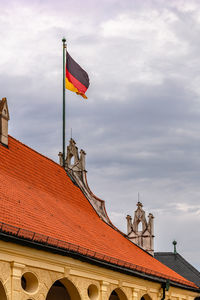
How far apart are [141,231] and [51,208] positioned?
12.8 m

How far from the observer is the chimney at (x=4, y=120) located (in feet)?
79.0

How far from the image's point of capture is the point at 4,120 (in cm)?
2420

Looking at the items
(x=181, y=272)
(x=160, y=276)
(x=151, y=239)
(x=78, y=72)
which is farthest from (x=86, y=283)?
(x=181, y=272)

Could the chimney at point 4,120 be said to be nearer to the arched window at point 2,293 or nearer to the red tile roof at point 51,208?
the red tile roof at point 51,208

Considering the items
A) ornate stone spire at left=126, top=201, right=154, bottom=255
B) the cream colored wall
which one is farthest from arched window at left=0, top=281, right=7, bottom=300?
ornate stone spire at left=126, top=201, right=154, bottom=255

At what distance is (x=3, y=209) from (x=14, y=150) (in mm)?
7750

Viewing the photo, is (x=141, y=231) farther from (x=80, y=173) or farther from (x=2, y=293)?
(x=2, y=293)

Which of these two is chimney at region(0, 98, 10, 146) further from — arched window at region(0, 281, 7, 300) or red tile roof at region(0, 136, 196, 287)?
arched window at region(0, 281, 7, 300)

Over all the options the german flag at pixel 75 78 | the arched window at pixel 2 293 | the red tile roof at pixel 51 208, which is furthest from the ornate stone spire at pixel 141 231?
the arched window at pixel 2 293

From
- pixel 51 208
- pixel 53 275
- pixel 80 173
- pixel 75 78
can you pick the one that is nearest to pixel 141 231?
pixel 80 173

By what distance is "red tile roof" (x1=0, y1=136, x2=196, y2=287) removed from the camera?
19.2 m

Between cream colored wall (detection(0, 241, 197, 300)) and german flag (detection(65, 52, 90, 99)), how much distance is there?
1309 cm

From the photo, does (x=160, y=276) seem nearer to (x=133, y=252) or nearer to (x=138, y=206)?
(x=133, y=252)

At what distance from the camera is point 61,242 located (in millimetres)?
18891
